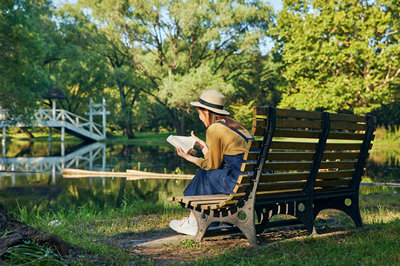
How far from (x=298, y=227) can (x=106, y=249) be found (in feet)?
7.02

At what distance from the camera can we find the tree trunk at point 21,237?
3.19 meters

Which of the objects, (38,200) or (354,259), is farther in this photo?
(38,200)

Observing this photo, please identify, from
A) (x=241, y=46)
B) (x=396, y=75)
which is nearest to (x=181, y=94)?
(x=241, y=46)

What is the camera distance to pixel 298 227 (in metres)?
4.90

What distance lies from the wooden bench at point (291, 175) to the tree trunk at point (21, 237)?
1.19 m

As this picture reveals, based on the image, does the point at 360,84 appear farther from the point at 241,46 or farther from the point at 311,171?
the point at 311,171

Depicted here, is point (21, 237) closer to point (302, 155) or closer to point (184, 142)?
point (184, 142)

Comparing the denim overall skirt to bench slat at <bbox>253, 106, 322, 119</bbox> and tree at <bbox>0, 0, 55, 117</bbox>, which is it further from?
tree at <bbox>0, 0, 55, 117</bbox>

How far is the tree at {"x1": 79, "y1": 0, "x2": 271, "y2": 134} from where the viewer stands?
29.3 m

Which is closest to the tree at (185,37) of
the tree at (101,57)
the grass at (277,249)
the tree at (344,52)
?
the tree at (101,57)

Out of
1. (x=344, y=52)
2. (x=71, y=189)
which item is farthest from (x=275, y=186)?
(x=344, y=52)

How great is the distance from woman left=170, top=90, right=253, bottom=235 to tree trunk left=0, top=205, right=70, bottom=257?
1480 millimetres

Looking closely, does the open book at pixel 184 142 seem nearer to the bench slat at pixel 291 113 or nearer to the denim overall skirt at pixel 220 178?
the denim overall skirt at pixel 220 178

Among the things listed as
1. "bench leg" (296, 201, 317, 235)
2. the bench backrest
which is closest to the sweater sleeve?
the bench backrest
